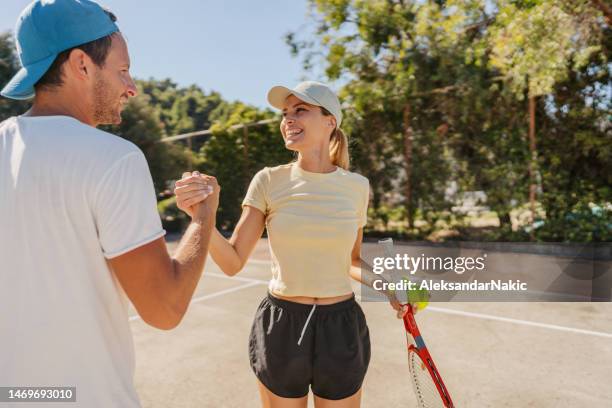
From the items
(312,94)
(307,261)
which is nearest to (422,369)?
(307,261)

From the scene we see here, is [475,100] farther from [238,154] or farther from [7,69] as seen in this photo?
[7,69]

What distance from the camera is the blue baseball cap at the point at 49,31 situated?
113 cm

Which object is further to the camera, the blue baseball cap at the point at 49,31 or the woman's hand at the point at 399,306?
the woman's hand at the point at 399,306

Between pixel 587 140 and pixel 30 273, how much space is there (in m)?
8.60

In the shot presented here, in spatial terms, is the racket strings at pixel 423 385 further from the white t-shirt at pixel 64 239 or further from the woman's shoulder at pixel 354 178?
the white t-shirt at pixel 64 239

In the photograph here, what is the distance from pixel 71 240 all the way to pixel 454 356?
3.79m

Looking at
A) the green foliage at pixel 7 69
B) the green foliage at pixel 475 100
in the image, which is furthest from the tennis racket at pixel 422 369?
the green foliage at pixel 7 69

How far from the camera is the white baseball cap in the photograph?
81.0 inches

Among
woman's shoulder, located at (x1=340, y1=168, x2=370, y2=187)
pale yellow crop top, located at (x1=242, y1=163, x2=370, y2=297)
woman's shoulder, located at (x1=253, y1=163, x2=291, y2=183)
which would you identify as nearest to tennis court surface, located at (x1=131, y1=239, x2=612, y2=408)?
pale yellow crop top, located at (x1=242, y1=163, x2=370, y2=297)

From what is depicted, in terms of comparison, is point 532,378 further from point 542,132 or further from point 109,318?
point 542,132

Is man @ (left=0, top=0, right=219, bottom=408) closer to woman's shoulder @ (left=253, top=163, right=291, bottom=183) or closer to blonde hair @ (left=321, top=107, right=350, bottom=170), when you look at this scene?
woman's shoulder @ (left=253, top=163, right=291, bottom=183)

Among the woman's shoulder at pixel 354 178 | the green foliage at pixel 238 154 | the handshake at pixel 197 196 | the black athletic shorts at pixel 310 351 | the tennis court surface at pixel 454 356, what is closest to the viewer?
the handshake at pixel 197 196

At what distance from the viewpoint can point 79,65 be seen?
3.85ft

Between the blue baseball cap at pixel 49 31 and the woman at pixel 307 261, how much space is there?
94cm
